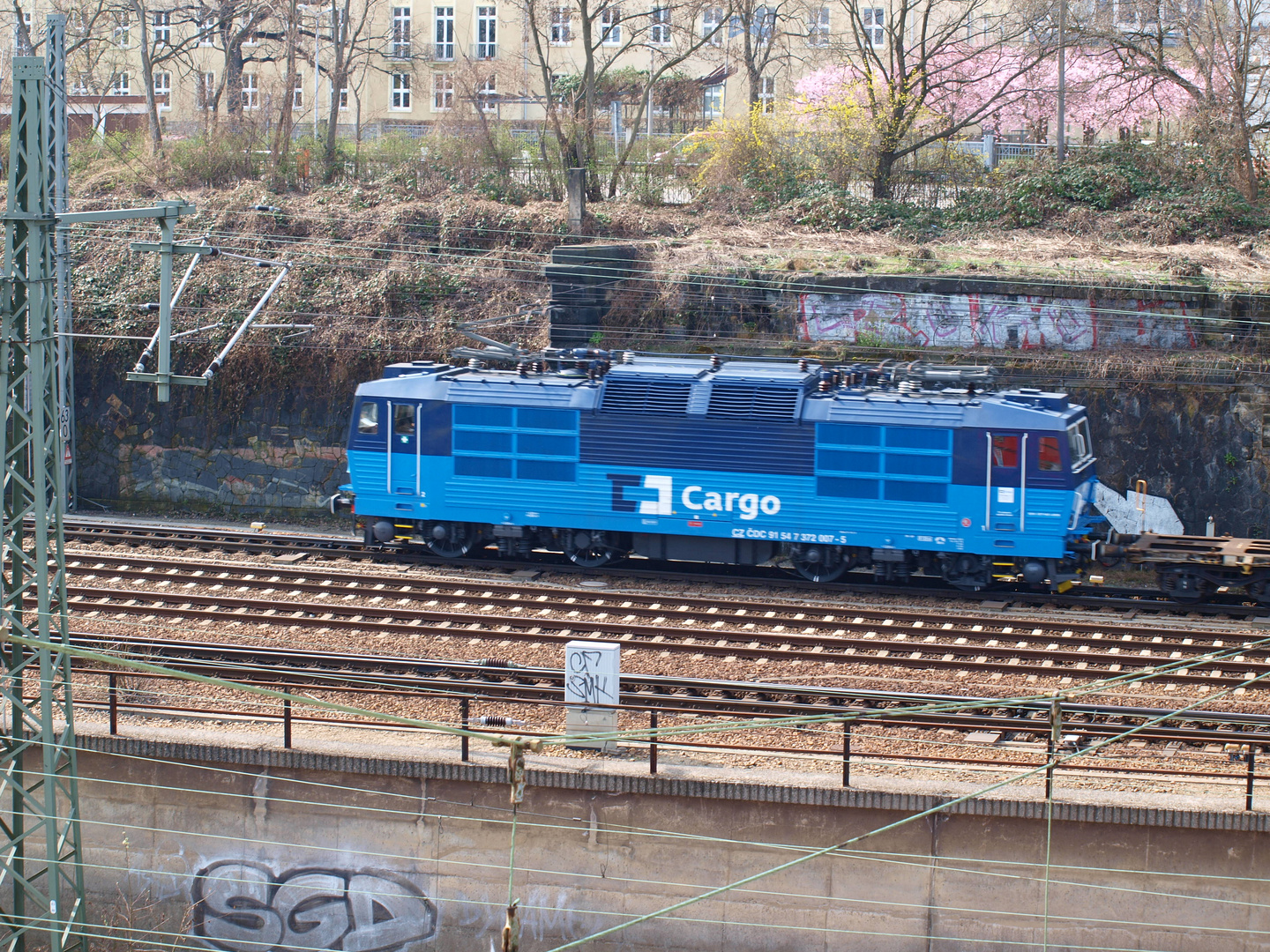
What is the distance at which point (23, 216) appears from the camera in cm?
1011

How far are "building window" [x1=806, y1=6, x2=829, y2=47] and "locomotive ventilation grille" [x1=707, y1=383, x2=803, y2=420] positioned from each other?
18.2 meters

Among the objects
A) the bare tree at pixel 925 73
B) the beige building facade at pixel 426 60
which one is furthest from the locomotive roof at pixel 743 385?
the beige building facade at pixel 426 60

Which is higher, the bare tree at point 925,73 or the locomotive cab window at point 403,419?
the bare tree at point 925,73

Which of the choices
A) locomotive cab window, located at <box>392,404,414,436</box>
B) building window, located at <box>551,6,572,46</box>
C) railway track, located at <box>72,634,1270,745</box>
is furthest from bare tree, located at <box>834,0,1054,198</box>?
railway track, located at <box>72,634,1270,745</box>

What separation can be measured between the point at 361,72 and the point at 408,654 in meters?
35.0

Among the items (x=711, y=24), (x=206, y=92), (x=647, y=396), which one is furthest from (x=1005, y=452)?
(x=206, y=92)

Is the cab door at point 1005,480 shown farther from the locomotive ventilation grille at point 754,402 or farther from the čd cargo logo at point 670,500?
the čd cargo logo at point 670,500

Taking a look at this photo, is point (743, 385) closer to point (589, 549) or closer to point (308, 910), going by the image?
point (589, 549)

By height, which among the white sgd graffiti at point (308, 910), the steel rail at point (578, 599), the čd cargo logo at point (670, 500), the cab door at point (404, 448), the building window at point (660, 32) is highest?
the building window at point (660, 32)

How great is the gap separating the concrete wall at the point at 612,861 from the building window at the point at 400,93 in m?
37.4

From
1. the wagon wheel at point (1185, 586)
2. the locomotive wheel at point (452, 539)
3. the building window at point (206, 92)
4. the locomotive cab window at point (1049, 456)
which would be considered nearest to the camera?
the locomotive cab window at point (1049, 456)

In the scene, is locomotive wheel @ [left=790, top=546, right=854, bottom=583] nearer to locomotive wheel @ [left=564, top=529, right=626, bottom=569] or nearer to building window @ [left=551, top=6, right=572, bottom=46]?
locomotive wheel @ [left=564, top=529, right=626, bottom=569]

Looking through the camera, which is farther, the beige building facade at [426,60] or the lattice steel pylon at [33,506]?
the beige building facade at [426,60]

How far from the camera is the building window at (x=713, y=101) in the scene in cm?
4297
